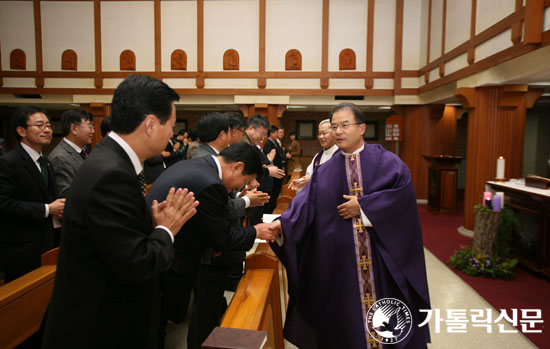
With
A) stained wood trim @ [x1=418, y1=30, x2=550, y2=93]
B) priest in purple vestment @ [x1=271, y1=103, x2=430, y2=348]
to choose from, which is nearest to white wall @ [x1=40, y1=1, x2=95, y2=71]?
stained wood trim @ [x1=418, y1=30, x2=550, y2=93]

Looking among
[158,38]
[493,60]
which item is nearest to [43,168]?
[493,60]

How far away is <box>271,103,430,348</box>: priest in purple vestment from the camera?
90.2 inches

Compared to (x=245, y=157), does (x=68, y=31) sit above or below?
above

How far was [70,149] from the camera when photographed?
118 inches

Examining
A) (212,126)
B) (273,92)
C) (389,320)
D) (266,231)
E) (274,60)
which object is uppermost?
(274,60)

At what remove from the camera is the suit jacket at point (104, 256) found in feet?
3.67

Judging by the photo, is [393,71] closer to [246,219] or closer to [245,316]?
[246,219]

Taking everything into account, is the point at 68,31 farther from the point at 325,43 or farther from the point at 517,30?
the point at 517,30

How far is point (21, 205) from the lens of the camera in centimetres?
238

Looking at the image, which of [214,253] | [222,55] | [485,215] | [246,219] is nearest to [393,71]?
[222,55]

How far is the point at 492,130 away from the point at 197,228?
19.3 feet

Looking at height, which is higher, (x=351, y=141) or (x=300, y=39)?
(x=300, y=39)

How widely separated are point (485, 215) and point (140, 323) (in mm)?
4687

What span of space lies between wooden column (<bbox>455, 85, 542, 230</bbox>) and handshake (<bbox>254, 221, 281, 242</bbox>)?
5.31 m
